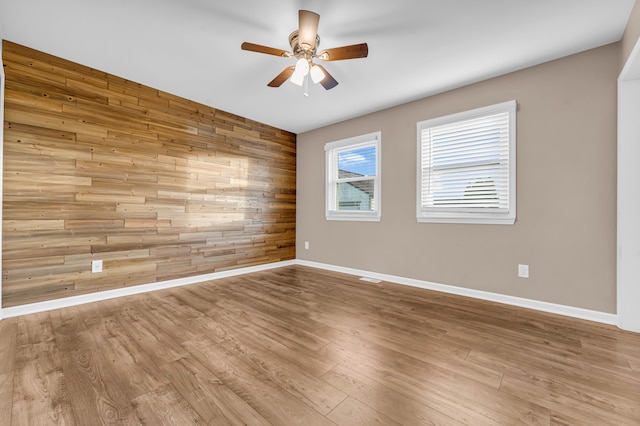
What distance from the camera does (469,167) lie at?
3.26m

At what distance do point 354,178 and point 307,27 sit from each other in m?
2.71

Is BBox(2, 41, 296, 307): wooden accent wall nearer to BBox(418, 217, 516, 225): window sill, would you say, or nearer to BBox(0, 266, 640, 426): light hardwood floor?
BBox(0, 266, 640, 426): light hardwood floor

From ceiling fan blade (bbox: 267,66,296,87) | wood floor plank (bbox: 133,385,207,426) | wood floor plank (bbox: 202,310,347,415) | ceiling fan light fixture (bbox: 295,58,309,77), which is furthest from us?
ceiling fan blade (bbox: 267,66,296,87)

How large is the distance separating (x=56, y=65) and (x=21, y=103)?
51 cm

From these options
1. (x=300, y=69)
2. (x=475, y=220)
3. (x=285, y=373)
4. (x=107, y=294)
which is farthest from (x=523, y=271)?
(x=107, y=294)

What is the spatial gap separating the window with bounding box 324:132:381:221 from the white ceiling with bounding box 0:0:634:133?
113 centimetres

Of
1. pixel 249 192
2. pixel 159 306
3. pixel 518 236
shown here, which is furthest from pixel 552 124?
pixel 159 306

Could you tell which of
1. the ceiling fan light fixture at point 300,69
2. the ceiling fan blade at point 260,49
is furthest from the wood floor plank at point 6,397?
the ceiling fan light fixture at point 300,69

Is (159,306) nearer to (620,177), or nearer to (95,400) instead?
(95,400)

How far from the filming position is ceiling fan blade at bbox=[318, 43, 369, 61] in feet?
6.67

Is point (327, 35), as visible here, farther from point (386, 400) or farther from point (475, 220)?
point (386, 400)

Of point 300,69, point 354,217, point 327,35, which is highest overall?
point 327,35

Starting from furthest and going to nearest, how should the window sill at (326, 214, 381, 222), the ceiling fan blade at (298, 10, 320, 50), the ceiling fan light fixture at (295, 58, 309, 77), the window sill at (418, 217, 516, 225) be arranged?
the window sill at (326, 214, 381, 222) < the window sill at (418, 217, 516, 225) < the ceiling fan light fixture at (295, 58, 309, 77) < the ceiling fan blade at (298, 10, 320, 50)

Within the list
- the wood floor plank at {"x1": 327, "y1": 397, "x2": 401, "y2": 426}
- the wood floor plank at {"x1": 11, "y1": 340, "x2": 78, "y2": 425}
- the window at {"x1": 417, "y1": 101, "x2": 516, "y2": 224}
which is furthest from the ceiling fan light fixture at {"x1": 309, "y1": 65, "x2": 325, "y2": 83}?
the wood floor plank at {"x1": 11, "y1": 340, "x2": 78, "y2": 425}
